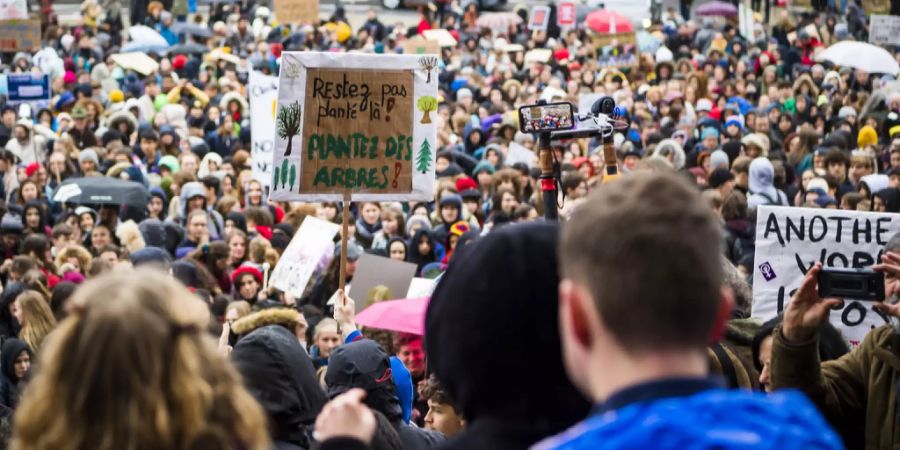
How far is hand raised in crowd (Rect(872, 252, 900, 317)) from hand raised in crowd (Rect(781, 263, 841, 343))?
116 mm

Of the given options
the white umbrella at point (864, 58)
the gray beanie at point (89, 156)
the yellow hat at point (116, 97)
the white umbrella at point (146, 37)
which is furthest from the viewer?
the white umbrella at point (146, 37)

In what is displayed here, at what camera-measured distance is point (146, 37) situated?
25.9m

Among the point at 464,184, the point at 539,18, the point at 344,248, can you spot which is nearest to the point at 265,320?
the point at 344,248

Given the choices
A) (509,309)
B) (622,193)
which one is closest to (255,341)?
(509,309)

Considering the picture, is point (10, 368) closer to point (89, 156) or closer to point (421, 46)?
point (89, 156)

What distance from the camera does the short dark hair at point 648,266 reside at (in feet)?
6.13

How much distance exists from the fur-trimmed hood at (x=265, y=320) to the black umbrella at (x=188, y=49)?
2013 centimetres

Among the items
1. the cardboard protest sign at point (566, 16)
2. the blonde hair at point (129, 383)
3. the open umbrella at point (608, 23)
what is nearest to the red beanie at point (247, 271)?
the blonde hair at point (129, 383)

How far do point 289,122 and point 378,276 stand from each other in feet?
11.5

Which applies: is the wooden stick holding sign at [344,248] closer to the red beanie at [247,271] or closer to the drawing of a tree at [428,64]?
the drawing of a tree at [428,64]

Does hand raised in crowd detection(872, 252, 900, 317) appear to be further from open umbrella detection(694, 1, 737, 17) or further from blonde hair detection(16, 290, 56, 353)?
open umbrella detection(694, 1, 737, 17)

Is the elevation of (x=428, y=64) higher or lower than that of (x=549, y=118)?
higher

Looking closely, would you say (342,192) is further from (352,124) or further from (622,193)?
(622,193)

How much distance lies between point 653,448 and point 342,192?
458cm
